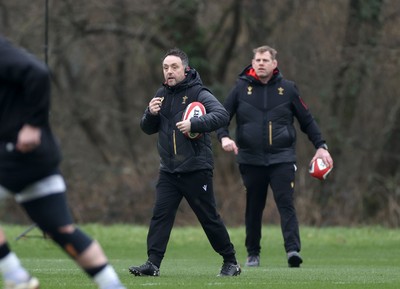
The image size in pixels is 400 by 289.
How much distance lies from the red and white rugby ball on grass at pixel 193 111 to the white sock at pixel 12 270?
11.7ft

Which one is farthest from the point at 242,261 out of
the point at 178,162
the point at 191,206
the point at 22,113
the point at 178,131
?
the point at 22,113

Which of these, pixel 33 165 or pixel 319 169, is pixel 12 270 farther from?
pixel 319 169

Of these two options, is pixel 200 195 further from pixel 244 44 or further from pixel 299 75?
pixel 244 44

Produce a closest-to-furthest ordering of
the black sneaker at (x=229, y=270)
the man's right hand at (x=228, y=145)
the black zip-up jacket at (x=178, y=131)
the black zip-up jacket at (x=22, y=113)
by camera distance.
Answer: the black zip-up jacket at (x=22, y=113) → the black zip-up jacket at (x=178, y=131) → the black sneaker at (x=229, y=270) → the man's right hand at (x=228, y=145)

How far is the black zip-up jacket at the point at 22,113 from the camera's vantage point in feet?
23.6

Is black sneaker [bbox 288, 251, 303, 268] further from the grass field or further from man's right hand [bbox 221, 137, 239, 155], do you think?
man's right hand [bbox 221, 137, 239, 155]

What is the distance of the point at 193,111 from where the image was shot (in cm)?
1082

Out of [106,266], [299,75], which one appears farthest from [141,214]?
[106,266]

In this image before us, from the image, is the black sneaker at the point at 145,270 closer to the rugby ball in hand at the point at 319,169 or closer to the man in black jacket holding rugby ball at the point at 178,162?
the man in black jacket holding rugby ball at the point at 178,162

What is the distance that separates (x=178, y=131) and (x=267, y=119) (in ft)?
8.97

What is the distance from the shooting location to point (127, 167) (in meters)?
31.8

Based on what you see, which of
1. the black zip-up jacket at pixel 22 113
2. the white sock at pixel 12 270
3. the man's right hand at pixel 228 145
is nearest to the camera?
the black zip-up jacket at pixel 22 113

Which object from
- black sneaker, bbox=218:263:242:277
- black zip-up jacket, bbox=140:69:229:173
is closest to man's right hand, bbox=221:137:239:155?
black zip-up jacket, bbox=140:69:229:173

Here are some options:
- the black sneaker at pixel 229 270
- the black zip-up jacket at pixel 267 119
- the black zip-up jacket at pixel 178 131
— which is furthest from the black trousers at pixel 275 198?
the black zip-up jacket at pixel 178 131
